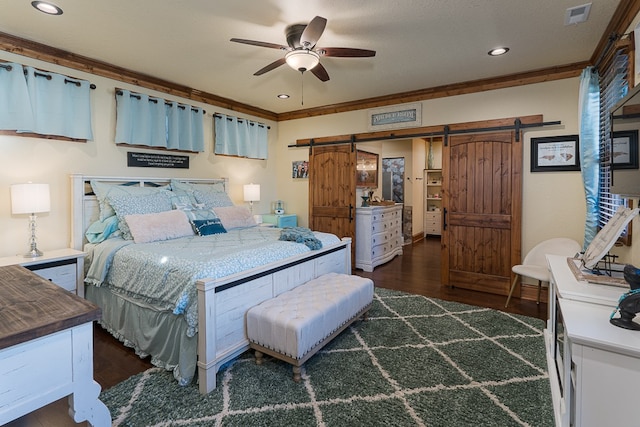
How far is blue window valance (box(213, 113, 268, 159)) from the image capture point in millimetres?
4723

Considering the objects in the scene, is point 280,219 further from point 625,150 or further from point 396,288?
point 625,150

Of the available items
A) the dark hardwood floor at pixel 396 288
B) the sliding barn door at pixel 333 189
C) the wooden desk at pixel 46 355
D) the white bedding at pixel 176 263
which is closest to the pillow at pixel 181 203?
the white bedding at pixel 176 263

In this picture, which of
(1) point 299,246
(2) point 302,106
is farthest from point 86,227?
(2) point 302,106

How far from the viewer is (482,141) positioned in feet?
13.2

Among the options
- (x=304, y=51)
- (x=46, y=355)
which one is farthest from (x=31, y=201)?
(x=304, y=51)

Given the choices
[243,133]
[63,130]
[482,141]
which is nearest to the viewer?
[63,130]

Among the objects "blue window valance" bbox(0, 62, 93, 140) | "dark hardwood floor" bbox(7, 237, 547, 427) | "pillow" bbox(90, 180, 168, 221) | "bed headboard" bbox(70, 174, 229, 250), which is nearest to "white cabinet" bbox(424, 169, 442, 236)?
"dark hardwood floor" bbox(7, 237, 547, 427)

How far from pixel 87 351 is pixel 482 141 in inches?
169

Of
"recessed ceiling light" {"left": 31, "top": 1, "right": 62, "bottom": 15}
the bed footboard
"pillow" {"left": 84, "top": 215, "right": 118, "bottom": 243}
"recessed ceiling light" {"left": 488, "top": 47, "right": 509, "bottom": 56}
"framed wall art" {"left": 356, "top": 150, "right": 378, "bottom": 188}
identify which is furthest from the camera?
"framed wall art" {"left": 356, "top": 150, "right": 378, "bottom": 188}

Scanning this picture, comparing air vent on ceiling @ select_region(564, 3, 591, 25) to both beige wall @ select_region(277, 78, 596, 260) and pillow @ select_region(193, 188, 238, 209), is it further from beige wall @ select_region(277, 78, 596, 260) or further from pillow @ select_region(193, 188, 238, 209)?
pillow @ select_region(193, 188, 238, 209)

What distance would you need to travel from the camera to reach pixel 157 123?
12.9 ft

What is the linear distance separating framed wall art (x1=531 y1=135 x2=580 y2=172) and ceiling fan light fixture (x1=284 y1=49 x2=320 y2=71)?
2.79 m

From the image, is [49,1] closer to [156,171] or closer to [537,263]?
[156,171]

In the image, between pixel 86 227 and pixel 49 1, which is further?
pixel 86 227
